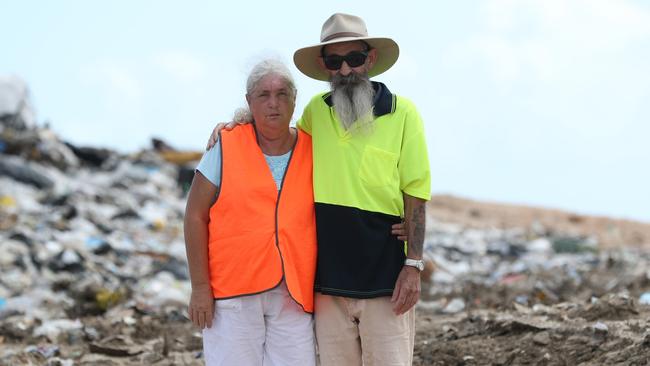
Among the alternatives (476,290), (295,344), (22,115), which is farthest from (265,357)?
(22,115)

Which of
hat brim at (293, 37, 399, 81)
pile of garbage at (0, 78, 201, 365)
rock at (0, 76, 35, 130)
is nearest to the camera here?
hat brim at (293, 37, 399, 81)

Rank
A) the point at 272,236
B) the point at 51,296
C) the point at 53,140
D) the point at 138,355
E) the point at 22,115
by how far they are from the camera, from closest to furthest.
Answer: the point at 272,236, the point at 138,355, the point at 51,296, the point at 53,140, the point at 22,115

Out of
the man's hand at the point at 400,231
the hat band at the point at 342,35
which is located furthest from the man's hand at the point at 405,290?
the hat band at the point at 342,35

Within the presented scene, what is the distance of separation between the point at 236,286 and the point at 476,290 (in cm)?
540

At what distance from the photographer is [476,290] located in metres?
8.59

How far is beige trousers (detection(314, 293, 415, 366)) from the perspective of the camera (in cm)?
362

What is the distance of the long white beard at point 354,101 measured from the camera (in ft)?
11.7

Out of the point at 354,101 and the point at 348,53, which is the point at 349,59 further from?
the point at 354,101

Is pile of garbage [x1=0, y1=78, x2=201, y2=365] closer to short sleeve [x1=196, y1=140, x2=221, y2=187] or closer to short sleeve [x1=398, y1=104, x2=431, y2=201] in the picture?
short sleeve [x1=196, y1=140, x2=221, y2=187]

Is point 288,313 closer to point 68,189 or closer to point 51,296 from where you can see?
point 51,296

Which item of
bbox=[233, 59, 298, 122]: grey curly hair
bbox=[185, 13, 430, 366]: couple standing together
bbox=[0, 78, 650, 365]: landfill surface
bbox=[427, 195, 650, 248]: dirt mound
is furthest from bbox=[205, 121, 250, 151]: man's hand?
bbox=[427, 195, 650, 248]: dirt mound

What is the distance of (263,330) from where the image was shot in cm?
361

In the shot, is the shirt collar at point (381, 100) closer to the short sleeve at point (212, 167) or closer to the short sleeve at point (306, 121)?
the short sleeve at point (306, 121)

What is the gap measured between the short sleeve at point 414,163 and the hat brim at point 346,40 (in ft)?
1.19
